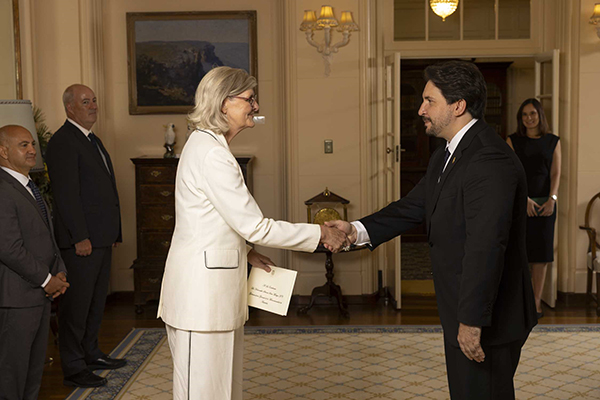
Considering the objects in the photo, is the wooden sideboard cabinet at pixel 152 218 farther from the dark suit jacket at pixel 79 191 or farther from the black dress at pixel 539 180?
the black dress at pixel 539 180

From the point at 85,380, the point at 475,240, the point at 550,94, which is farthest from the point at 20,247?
the point at 550,94

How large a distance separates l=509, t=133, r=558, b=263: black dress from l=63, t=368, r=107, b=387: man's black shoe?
12.7 feet

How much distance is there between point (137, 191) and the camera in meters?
6.59

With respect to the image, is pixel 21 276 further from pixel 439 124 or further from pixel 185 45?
pixel 185 45


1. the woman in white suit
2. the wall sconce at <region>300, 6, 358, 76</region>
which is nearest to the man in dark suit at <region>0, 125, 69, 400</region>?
the woman in white suit

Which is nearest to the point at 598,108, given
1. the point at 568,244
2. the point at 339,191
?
the point at 568,244

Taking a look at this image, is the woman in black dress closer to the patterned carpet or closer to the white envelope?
the patterned carpet

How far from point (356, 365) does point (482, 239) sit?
9.02ft

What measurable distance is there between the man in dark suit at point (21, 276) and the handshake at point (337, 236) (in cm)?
166

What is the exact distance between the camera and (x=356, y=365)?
196 inches

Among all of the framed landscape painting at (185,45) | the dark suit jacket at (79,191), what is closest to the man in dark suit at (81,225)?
the dark suit jacket at (79,191)

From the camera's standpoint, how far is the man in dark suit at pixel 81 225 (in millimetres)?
4578

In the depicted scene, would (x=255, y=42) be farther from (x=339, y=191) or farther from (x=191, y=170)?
(x=191, y=170)

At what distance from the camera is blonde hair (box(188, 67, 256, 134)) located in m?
2.68
